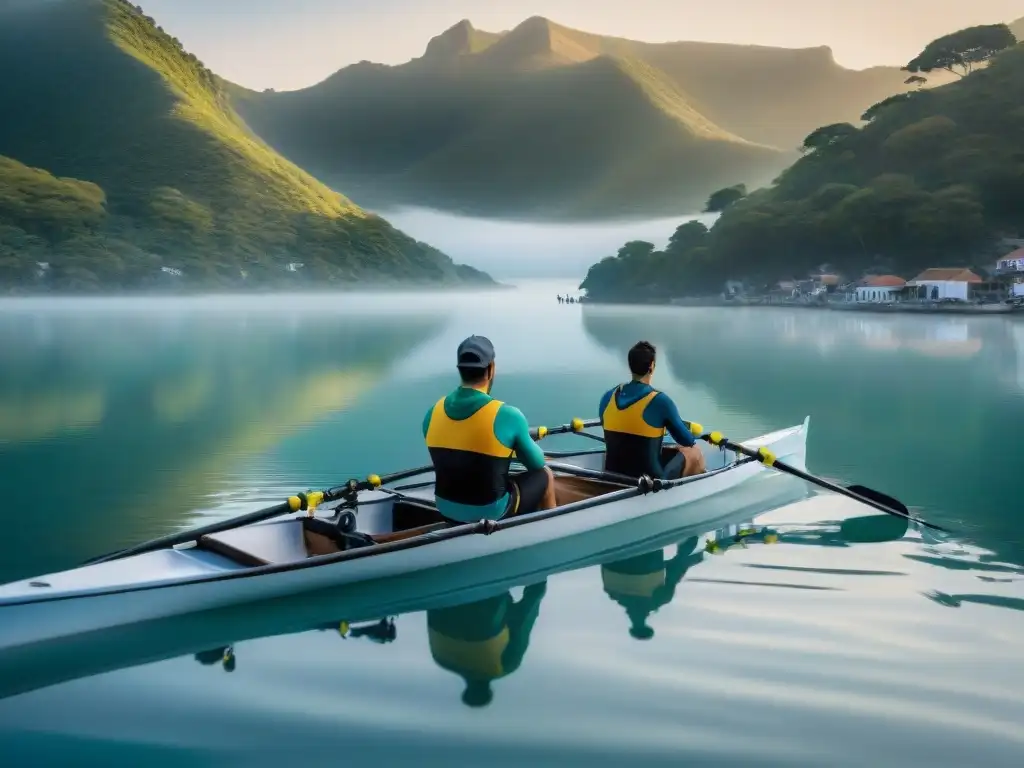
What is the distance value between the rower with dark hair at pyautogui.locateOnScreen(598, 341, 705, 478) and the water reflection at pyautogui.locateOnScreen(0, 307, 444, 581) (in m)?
6.14

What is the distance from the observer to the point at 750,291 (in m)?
137

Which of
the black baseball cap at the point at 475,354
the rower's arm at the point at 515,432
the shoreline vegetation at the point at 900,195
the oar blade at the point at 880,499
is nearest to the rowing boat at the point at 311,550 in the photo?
the rower's arm at the point at 515,432

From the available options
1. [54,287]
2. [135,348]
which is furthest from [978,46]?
[54,287]

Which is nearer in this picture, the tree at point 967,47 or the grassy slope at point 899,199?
the grassy slope at point 899,199

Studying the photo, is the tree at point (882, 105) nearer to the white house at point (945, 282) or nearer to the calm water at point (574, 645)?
the white house at point (945, 282)

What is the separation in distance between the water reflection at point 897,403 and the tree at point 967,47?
311 ft

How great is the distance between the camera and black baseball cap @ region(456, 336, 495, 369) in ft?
28.6

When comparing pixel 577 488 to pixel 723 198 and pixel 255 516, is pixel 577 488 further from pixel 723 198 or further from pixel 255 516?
pixel 723 198

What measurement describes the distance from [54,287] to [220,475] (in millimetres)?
197861

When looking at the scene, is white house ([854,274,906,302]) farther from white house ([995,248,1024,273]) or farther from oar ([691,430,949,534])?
oar ([691,430,949,534])

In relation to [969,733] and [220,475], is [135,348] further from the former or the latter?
[969,733]

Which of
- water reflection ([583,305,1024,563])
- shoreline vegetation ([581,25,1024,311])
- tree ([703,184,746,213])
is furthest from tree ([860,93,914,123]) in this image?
water reflection ([583,305,1024,563])

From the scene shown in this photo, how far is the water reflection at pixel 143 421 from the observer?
44.7 feet

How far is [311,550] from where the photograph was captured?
31.4 ft
